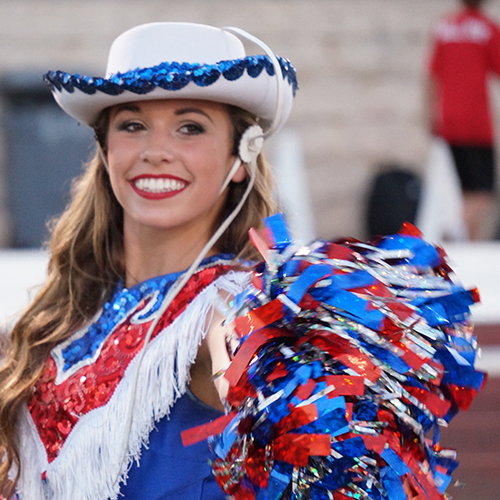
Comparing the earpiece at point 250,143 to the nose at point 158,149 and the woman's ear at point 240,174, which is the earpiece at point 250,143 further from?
the nose at point 158,149

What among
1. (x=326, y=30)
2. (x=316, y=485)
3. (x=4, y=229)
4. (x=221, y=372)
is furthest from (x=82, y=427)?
(x=326, y=30)

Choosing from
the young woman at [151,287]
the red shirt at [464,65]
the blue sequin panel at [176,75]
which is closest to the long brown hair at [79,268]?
the young woman at [151,287]

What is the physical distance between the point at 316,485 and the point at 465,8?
4.05 m

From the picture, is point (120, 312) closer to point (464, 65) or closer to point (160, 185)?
point (160, 185)

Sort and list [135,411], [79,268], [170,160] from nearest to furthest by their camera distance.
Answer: [135,411]
[170,160]
[79,268]

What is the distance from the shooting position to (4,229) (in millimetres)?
5879

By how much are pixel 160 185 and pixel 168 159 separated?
0.05m

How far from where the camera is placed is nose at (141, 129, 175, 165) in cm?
164

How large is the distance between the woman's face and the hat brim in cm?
4

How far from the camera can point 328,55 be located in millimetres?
6062

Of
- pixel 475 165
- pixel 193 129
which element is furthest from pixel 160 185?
pixel 475 165

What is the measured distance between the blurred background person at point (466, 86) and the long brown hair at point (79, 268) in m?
2.95

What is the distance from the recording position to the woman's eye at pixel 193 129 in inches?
66.4

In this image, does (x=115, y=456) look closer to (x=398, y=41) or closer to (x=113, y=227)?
(x=113, y=227)
